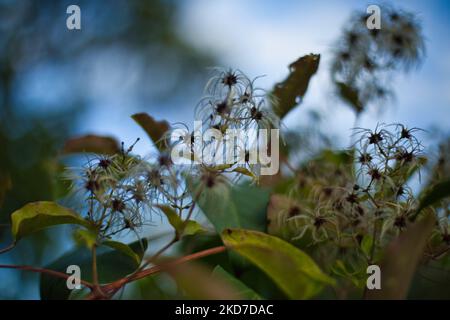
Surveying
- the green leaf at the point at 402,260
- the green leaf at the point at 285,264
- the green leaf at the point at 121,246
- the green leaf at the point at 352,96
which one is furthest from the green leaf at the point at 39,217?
the green leaf at the point at 352,96

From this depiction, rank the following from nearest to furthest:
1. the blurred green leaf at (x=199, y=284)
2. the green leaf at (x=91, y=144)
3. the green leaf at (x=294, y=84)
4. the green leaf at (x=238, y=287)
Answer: the blurred green leaf at (x=199, y=284) → the green leaf at (x=238, y=287) → the green leaf at (x=294, y=84) → the green leaf at (x=91, y=144)

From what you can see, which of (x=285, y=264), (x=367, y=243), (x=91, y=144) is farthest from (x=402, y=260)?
(x=91, y=144)

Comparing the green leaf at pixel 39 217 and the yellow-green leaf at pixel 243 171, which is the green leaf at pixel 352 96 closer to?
A: the yellow-green leaf at pixel 243 171

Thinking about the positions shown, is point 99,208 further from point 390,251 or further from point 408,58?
point 408,58
